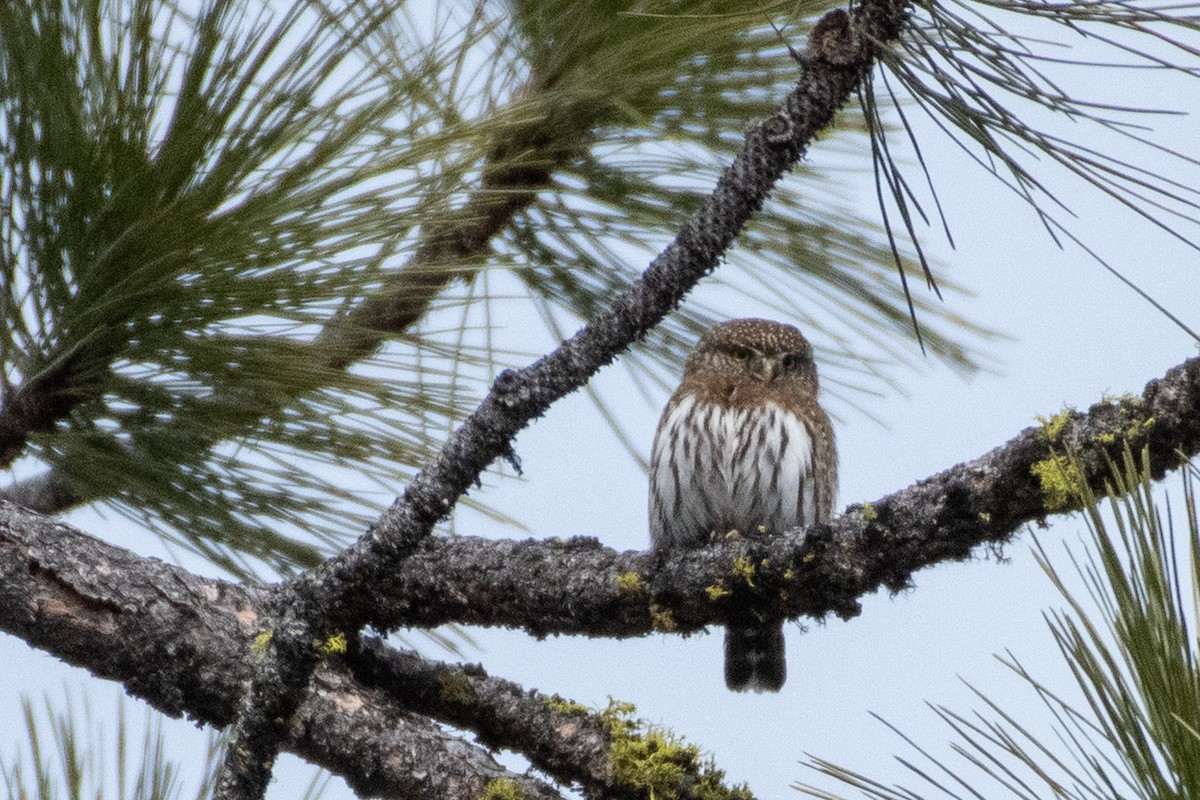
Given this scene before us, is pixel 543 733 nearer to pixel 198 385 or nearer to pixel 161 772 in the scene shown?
pixel 161 772

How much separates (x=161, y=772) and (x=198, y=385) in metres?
0.55

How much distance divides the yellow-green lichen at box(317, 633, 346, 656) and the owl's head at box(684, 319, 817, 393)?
1296 mm

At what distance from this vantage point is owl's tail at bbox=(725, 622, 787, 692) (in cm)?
310

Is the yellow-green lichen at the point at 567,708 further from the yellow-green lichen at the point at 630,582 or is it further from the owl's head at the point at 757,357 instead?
the owl's head at the point at 757,357

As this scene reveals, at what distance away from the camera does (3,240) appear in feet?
6.41

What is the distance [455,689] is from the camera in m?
2.18

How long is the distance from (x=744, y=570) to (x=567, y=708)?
0.38 meters

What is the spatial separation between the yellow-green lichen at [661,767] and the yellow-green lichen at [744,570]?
0.85 ft

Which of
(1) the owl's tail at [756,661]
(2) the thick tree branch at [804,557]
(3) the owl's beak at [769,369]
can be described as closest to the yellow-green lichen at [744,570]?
(2) the thick tree branch at [804,557]

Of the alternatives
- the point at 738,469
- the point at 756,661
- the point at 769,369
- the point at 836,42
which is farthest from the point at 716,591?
the point at 769,369

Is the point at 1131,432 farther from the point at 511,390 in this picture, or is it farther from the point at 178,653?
the point at 178,653

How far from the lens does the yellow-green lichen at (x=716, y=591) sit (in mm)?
1967

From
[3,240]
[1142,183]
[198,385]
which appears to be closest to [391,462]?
[198,385]

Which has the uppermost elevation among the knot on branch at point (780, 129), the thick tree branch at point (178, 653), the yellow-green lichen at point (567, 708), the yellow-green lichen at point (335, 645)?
the knot on branch at point (780, 129)
